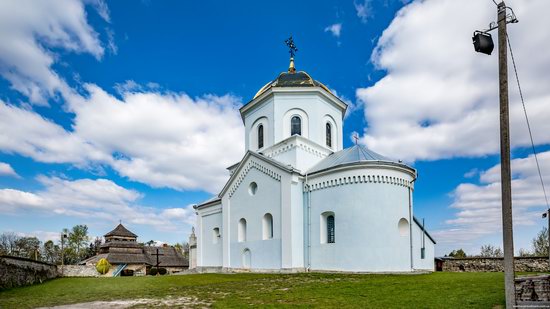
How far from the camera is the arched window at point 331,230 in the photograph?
62.8 ft

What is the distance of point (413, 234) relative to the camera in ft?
62.4

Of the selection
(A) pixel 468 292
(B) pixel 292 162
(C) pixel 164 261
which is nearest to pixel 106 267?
(C) pixel 164 261

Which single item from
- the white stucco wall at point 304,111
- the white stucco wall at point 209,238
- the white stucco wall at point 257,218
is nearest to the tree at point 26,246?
the white stucco wall at point 209,238

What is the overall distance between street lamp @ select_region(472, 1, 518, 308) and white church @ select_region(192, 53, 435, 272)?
10.7 m

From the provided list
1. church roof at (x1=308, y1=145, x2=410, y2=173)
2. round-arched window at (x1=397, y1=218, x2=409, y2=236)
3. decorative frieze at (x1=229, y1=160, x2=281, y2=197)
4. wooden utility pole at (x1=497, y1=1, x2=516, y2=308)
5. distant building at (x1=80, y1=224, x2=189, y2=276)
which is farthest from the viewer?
distant building at (x1=80, y1=224, x2=189, y2=276)

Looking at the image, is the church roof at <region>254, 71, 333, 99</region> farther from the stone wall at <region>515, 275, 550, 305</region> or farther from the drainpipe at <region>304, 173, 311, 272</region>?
the stone wall at <region>515, 275, 550, 305</region>

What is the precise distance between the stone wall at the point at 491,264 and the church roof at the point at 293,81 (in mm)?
12650

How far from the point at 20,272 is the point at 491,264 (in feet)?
75.7

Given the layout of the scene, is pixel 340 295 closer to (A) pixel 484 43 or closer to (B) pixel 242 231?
(A) pixel 484 43

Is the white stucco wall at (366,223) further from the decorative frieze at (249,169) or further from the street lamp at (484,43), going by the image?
the street lamp at (484,43)

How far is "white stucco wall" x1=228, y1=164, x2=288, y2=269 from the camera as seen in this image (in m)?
20.5

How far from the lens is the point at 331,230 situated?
63.5 feet

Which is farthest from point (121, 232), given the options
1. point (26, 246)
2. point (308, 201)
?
point (308, 201)

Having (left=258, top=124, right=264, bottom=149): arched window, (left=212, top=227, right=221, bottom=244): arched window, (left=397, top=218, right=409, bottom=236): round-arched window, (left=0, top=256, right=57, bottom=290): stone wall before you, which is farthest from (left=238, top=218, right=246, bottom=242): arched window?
(left=0, top=256, right=57, bottom=290): stone wall
